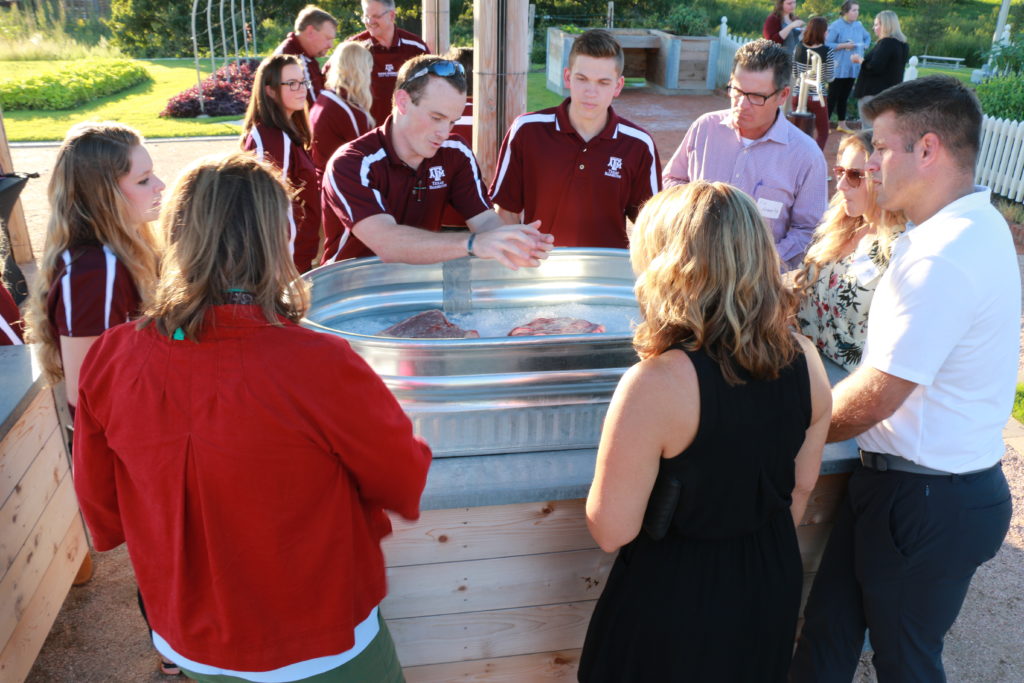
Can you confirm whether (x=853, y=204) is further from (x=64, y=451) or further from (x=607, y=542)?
(x=64, y=451)

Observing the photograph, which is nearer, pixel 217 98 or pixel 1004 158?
pixel 1004 158

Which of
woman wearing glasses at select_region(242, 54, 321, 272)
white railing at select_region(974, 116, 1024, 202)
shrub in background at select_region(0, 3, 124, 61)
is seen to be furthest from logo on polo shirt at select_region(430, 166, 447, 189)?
shrub in background at select_region(0, 3, 124, 61)

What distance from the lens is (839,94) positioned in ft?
37.7

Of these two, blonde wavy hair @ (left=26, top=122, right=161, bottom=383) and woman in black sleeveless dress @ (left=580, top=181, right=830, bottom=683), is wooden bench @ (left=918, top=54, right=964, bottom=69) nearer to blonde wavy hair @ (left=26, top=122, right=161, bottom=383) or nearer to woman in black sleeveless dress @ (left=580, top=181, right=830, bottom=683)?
woman in black sleeveless dress @ (left=580, top=181, right=830, bottom=683)

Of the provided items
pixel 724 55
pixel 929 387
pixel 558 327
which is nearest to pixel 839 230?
pixel 929 387

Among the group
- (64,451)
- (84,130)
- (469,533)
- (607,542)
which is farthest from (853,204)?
(64,451)

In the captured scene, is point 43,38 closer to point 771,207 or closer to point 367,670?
point 771,207

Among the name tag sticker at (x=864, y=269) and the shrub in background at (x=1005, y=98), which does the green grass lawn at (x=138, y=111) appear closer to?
the shrub in background at (x=1005, y=98)

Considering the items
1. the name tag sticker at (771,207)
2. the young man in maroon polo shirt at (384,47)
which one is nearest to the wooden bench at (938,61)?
the young man in maroon polo shirt at (384,47)

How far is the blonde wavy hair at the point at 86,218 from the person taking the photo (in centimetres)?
207

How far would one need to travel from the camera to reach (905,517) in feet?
6.32

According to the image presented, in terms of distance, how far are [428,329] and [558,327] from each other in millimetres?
367

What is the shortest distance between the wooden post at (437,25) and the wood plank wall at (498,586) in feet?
20.1

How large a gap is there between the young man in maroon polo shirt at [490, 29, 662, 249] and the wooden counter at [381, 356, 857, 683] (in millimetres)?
1354
